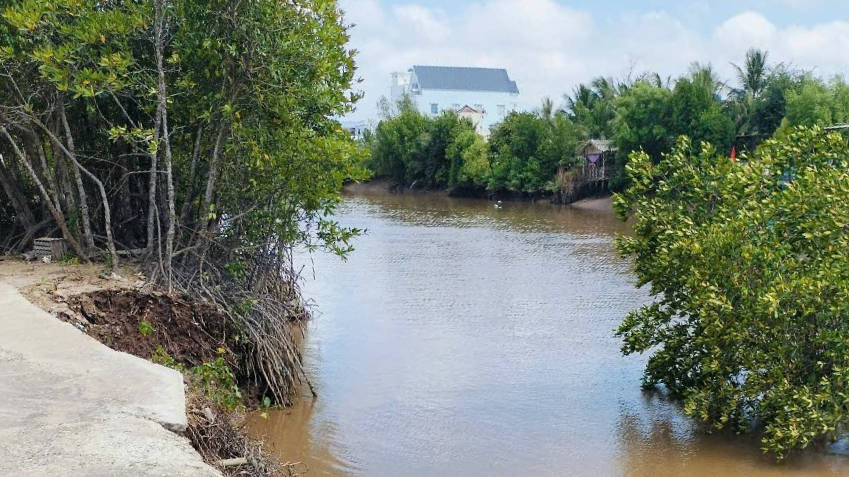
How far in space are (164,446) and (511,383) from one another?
757 cm

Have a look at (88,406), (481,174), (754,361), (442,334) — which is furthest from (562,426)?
(481,174)

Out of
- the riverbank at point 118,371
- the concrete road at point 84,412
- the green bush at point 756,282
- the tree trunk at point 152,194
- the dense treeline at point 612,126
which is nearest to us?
the concrete road at point 84,412

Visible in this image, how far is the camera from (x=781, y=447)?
8.71 m

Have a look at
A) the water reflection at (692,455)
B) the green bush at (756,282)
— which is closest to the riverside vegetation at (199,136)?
the green bush at (756,282)

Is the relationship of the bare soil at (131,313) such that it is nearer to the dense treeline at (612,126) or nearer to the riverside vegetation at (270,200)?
the riverside vegetation at (270,200)

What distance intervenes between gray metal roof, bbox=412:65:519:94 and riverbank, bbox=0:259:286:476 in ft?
242

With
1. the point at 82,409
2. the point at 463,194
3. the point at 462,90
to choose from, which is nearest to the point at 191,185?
the point at 82,409

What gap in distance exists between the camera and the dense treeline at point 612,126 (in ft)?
123

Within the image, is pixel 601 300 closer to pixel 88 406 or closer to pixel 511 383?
pixel 511 383

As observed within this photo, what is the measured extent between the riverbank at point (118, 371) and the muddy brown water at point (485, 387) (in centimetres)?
120

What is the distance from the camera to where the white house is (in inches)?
3228

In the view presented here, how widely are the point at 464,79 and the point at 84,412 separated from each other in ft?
265

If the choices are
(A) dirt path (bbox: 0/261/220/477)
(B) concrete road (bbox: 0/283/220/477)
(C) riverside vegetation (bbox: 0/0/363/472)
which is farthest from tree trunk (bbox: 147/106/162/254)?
(B) concrete road (bbox: 0/283/220/477)

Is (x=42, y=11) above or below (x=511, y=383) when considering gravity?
above
